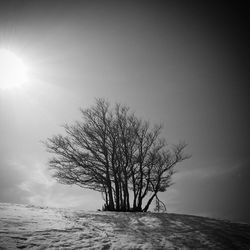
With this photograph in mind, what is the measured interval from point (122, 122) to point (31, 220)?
1074cm

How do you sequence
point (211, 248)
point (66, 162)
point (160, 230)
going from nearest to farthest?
point (211, 248)
point (160, 230)
point (66, 162)

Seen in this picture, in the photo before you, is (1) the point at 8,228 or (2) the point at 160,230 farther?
(2) the point at 160,230

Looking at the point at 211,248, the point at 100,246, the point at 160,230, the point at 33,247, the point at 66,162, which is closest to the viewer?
the point at 33,247

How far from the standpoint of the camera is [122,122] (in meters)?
14.4

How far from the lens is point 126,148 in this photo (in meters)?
13.7

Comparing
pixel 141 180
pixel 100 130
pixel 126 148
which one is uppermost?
pixel 100 130

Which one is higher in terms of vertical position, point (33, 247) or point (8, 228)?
point (8, 228)

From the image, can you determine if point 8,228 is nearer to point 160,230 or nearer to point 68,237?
point 68,237

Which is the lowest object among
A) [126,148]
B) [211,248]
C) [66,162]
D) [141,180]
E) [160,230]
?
[211,248]

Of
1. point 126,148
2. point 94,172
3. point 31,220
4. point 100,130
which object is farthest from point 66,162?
point 31,220

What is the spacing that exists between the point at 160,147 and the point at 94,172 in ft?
18.8

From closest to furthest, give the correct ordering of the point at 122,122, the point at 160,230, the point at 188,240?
1. the point at 188,240
2. the point at 160,230
3. the point at 122,122

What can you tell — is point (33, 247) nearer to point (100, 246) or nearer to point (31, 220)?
point (100, 246)

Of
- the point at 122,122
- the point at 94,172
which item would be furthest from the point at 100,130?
the point at 94,172
